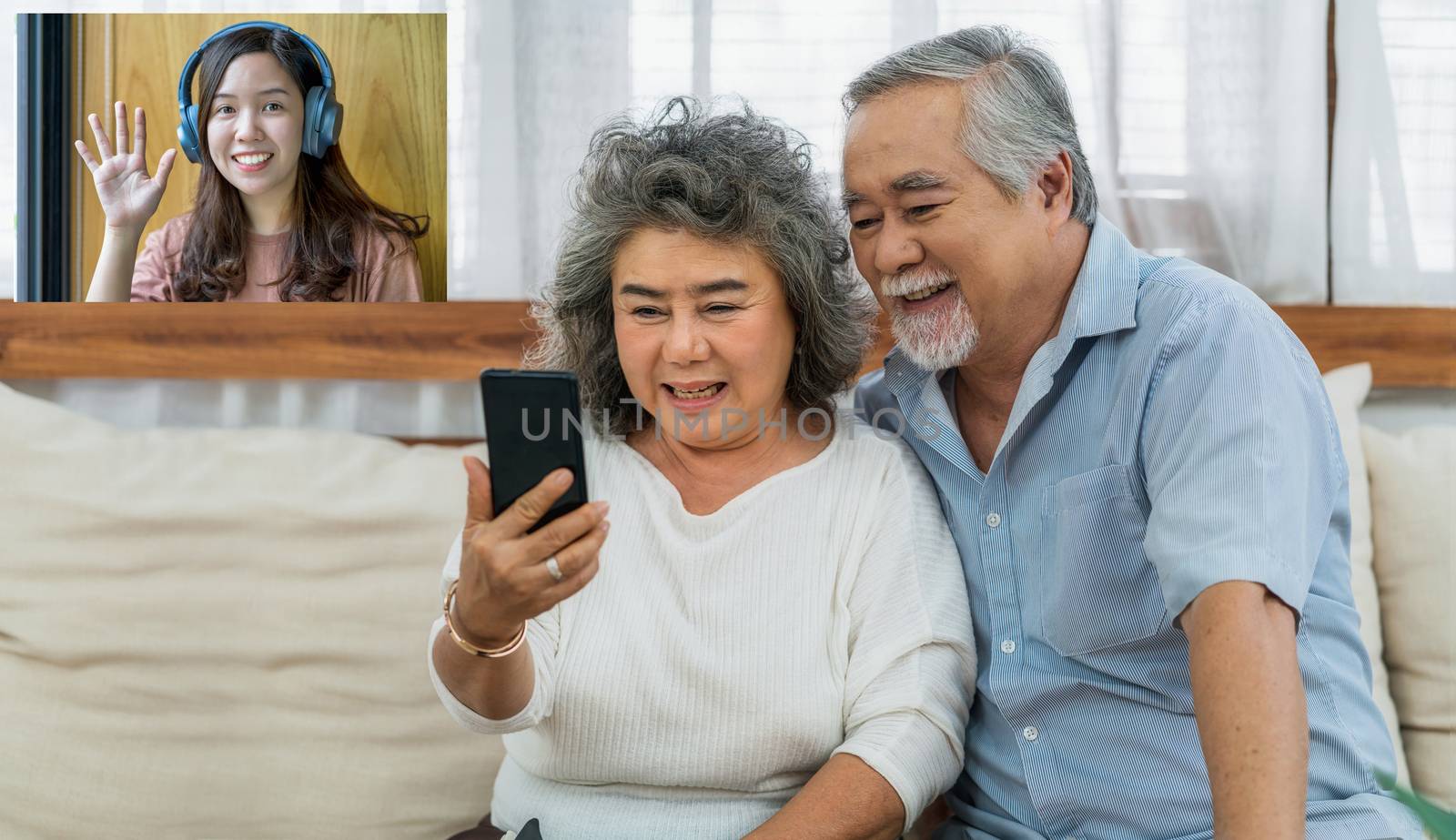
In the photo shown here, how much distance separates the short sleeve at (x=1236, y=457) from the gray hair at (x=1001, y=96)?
0.24 meters

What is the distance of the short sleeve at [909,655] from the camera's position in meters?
1.15

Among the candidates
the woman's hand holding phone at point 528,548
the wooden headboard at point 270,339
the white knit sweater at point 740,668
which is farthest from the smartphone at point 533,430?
the wooden headboard at point 270,339

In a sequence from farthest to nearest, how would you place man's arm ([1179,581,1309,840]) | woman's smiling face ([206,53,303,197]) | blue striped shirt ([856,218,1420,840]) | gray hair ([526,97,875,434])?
woman's smiling face ([206,53,303,197]), gray hair ([526,97,875,434]), blue striped shirt ([856,218,1420,840]), man's arm ([1179,581,1309,840])

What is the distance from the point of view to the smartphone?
3.01ft

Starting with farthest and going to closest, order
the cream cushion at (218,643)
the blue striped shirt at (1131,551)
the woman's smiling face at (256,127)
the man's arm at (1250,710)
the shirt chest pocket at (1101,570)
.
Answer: the woman's smiling face at (256,127), the cream cushion at (218,643), the shirt chest pocket at (1101,570), the blue striped shirt at (1131,551), the man's arm at (1250,710)

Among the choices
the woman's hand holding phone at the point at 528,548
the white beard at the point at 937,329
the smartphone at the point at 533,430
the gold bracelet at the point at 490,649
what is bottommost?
the gold bracelet at the point at 490,649

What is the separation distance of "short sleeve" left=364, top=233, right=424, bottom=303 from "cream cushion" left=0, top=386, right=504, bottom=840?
33 cm

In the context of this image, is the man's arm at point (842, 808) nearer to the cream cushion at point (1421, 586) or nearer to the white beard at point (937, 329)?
the white beard at point (937, 329)

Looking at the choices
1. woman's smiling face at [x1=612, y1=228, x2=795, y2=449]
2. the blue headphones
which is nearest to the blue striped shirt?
woman's smiling face at [x1=612, y1=228, x2=795, y2=449]

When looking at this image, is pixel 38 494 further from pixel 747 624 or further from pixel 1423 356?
pixel 1423 356

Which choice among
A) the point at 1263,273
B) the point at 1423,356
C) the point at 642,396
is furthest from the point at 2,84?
the point at 1423,356

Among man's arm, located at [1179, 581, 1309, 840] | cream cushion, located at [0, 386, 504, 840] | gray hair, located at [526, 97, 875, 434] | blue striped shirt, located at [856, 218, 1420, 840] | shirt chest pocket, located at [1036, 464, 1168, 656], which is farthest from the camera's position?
cream cushion, located at [0, 386, 504, 840]

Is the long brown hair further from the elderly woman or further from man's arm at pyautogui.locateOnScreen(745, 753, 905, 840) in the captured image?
man's arm at pyautogui.locateOnScreen(745, 753, 905, 840)

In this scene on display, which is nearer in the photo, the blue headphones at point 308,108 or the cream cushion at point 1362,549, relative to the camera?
the cream cushion at point 1362,549
